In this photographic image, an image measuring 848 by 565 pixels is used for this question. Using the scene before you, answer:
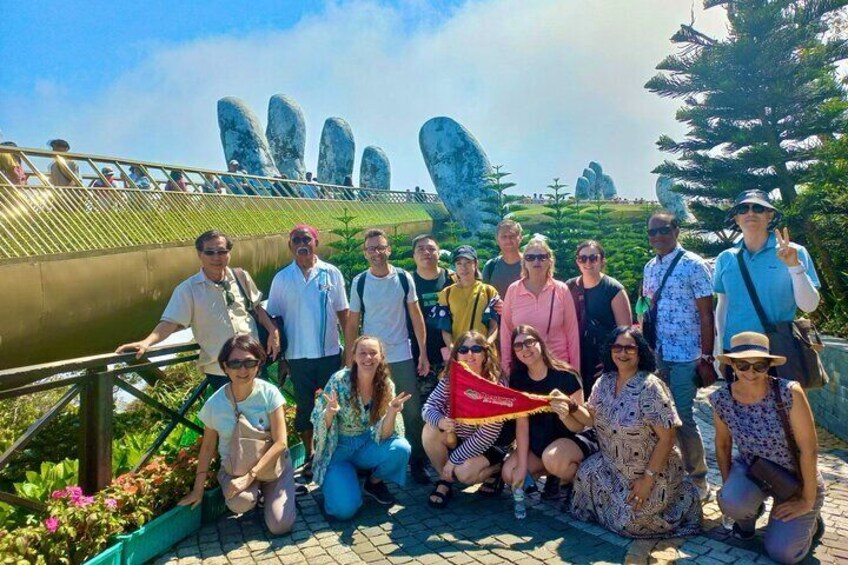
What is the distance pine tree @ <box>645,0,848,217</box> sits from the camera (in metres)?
9.17

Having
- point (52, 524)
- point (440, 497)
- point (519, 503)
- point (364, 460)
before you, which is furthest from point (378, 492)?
point (52, 524)

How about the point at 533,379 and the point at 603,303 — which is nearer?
the point at 533,379

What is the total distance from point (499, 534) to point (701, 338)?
5.78 ft

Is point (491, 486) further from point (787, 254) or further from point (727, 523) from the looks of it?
point (787, 254)

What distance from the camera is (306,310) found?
399cm

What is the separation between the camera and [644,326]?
3951mm

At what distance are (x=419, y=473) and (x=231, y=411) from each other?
1.51 m

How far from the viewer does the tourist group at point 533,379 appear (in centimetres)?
302

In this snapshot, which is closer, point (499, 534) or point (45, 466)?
point (499, 534)

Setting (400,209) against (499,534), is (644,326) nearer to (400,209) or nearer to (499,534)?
(499,534)

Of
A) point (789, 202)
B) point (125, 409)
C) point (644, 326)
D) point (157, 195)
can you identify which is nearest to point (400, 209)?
point (157, 195)

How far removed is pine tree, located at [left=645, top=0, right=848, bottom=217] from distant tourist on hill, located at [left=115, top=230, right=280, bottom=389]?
8827mm

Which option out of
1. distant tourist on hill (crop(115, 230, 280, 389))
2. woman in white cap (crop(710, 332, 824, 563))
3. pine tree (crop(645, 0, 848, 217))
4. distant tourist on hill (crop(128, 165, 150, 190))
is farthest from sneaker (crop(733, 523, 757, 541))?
distant tourist on hill (crop(128, 165, 150, 190))

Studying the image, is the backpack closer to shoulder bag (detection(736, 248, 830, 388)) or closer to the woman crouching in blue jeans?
the woman crouching in blue jeans
